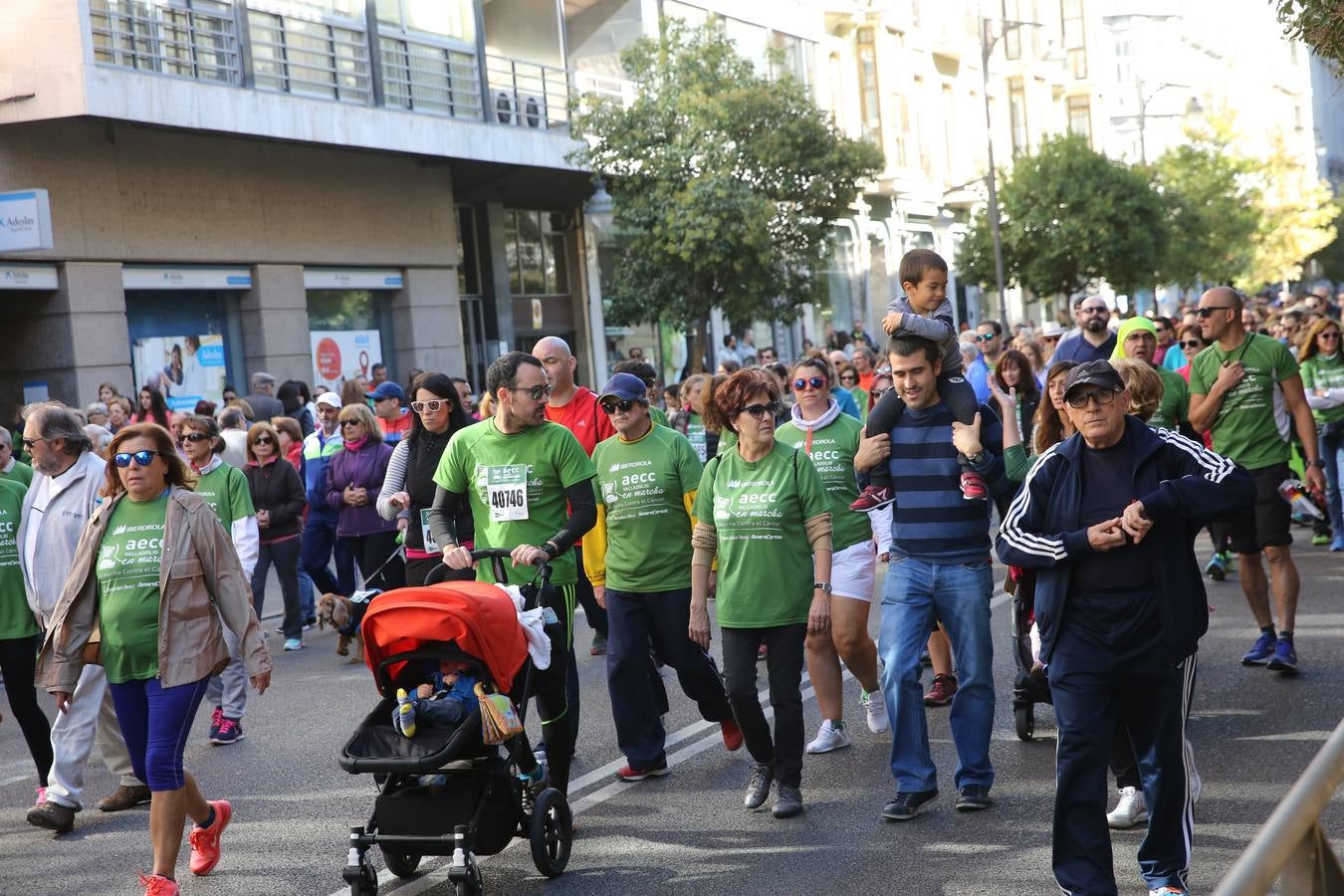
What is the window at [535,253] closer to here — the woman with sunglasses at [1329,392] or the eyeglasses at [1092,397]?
the woman with sunglasses at [1329,392]

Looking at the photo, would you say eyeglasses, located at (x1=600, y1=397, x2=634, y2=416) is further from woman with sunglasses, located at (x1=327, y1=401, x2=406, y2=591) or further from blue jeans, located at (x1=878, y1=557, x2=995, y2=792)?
woman with sunglasses, located at (x1=327, y1=401, x2=406, y2=591)

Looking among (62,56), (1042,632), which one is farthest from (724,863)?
(62,56)

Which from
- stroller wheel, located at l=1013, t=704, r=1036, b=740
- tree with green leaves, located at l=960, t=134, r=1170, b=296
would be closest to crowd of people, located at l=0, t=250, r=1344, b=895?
stroller wheel, located at l=1013, t=704, r=1036, b=740

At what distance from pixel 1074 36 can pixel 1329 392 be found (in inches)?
2071

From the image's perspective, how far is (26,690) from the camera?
800 cm

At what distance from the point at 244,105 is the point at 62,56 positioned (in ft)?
9.61

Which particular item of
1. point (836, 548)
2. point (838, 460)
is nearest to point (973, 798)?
point (836, 548)

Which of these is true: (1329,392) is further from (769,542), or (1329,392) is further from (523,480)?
(523,480)

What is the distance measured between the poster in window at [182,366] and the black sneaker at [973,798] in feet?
54.1

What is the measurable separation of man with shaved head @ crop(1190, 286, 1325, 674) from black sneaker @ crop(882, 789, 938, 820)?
3.10 metres

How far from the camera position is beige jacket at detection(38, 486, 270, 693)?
21.1 ft

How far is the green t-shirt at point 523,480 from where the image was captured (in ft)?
23.7

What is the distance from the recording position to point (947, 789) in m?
7.20

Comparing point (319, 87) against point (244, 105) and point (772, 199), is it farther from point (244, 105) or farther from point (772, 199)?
point (772, 199)
